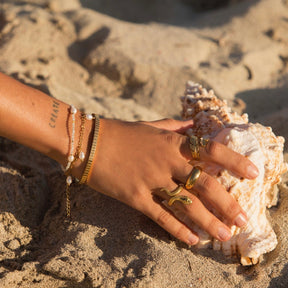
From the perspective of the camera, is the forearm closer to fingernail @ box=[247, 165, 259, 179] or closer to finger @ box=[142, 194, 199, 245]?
finger @ box=[142, 194, 199, 245]

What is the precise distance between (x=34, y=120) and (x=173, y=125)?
0.79 meters

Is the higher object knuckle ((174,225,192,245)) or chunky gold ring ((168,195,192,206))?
chunky gold ring ((168,195,192,206))

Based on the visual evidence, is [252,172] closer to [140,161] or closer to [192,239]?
[192,239]

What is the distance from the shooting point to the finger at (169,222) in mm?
1716

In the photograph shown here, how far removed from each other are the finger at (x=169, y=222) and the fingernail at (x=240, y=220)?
0.20 meters

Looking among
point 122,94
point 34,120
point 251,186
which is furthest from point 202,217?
point 122,94

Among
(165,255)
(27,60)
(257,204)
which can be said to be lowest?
(27,60)

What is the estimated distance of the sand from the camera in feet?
5.35

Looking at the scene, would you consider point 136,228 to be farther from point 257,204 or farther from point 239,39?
point 239,39

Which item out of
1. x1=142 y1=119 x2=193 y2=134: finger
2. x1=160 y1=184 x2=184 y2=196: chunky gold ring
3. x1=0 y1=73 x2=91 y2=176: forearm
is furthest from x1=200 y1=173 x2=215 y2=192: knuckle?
x1=0 y1=73 x2=91 y2=176: forearm

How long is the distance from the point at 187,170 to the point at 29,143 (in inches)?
29.8

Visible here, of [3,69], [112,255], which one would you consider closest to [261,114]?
[112,255]

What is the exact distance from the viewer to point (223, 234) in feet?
5.50

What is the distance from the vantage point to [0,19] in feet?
12.1
